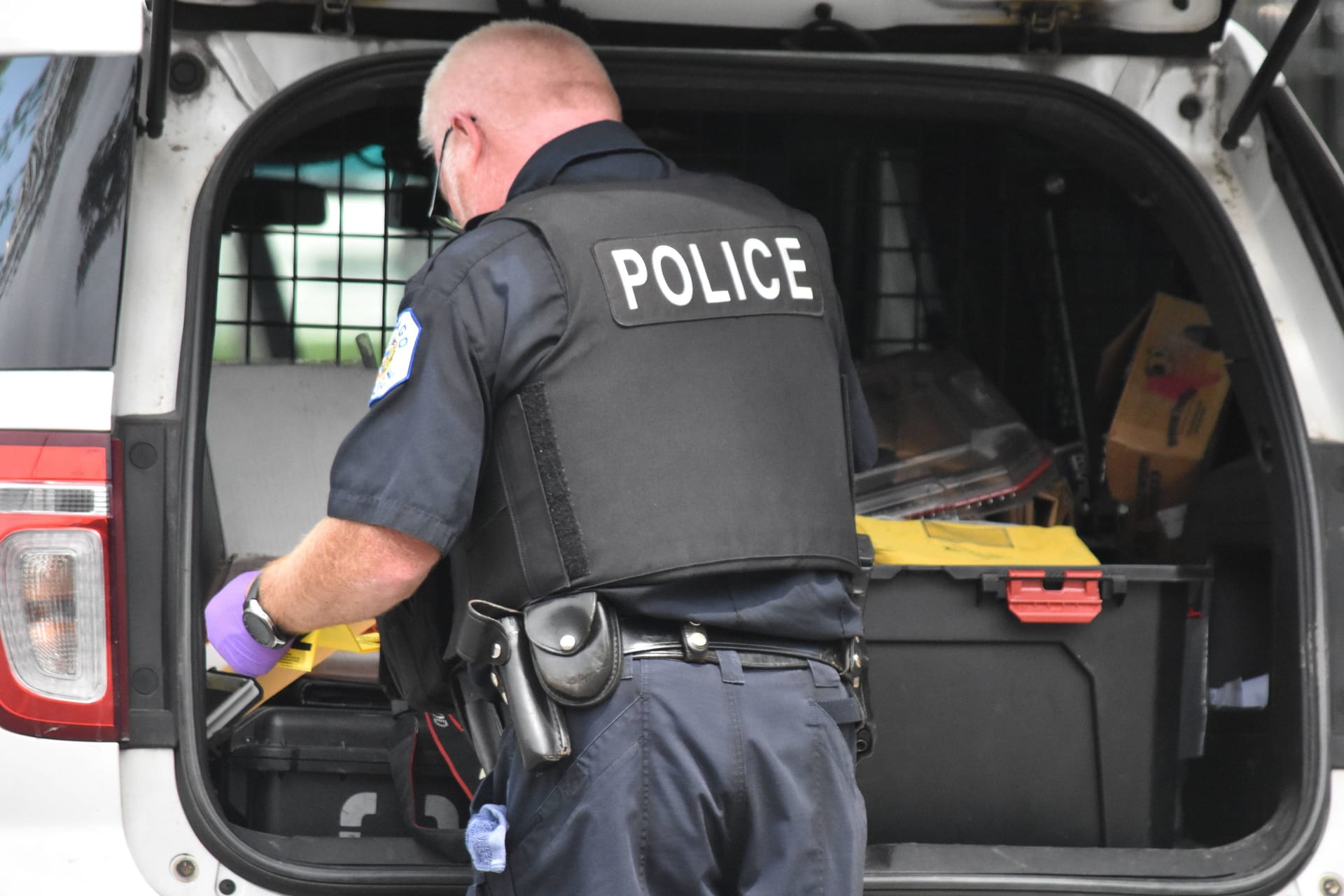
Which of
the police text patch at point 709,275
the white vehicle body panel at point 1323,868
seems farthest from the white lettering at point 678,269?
the white vehicle body panel at point 1323,868

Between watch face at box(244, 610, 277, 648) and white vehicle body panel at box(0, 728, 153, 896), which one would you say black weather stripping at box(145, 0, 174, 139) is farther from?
white vehicle body panel at box(0, 728, 153, 896)

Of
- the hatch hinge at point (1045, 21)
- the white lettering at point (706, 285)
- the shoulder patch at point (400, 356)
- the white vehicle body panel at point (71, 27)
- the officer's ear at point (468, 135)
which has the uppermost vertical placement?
the hatch hinge at point (1045, 21)

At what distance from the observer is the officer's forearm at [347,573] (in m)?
1.60

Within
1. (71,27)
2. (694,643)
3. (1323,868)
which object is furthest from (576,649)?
(1323,868)

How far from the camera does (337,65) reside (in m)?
1.89

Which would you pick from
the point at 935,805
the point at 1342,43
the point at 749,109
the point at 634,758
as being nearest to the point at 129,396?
the point at 634,758

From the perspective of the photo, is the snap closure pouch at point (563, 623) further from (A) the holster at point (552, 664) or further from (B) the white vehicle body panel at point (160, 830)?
(B) the white vehicle body panel at point (160, 830)

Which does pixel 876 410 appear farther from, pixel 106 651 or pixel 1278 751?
pixel 106 651

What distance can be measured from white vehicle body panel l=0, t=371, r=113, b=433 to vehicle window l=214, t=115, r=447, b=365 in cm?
111

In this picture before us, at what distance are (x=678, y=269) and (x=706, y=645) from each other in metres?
0.43

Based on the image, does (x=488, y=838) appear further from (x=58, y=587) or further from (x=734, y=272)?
(x=734, y=272)

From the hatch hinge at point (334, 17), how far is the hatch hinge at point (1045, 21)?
87 cm

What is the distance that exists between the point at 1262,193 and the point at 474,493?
3.72 feet

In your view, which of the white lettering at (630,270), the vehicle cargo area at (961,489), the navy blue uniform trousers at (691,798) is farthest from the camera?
the vehicle cargo area at (961,489)
